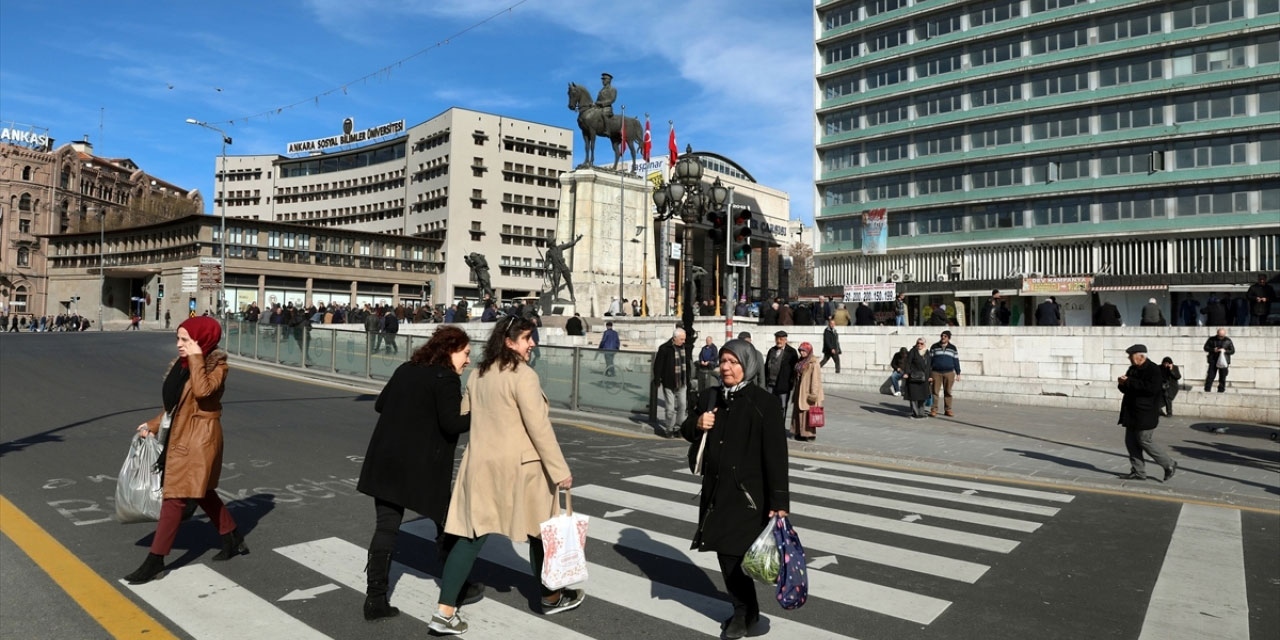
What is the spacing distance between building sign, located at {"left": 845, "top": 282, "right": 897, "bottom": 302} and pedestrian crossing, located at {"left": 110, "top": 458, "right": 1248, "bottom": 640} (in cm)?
3096

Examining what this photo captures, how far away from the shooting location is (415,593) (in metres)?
4.69

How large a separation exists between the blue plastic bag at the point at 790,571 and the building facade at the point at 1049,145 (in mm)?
43196

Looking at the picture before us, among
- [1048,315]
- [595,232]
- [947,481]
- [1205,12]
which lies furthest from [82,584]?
[1205,12]

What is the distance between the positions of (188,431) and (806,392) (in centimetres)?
862

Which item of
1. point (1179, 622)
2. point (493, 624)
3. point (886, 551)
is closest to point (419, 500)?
point (493, 624)

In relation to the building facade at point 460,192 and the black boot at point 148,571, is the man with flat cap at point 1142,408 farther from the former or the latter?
the building facade at point 460,192

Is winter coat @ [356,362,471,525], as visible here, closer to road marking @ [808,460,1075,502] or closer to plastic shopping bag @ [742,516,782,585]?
plastic shopping bag @ [742,516,782,585]

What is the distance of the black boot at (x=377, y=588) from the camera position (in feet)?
13.7

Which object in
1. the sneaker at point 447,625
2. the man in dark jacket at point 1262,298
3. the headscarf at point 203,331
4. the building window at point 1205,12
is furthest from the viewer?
the building window at point 1205,12

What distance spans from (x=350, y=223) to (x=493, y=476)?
86367 millimetres

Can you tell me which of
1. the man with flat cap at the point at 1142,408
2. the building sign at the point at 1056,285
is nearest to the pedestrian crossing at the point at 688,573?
the man with flat cap at the point at 1142,408

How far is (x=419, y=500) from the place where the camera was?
165 inches

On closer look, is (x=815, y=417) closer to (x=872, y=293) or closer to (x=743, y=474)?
(x=743, y=474)

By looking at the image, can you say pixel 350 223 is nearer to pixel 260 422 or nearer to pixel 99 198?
pixel 99 198
